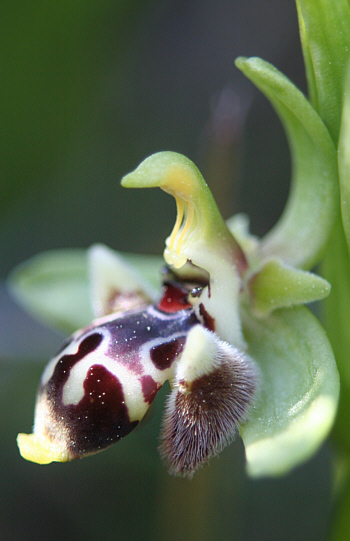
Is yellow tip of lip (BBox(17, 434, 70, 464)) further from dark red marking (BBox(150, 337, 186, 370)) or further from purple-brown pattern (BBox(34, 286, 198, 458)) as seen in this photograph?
dark red marking (BBox(150, 337, 186, 370))

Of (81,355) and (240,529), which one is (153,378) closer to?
(81,355)

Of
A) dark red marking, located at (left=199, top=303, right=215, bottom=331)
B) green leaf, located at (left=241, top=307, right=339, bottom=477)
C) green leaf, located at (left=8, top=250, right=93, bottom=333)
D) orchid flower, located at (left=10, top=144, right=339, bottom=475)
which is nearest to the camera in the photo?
green leaf, located at (left=241, top=307, right=339, bottom=477)

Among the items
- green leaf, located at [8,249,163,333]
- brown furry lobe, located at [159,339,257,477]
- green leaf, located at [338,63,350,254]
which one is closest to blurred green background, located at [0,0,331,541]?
green leaf, located at [8,249,163,333]

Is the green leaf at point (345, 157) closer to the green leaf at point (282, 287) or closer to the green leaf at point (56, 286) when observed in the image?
the green leaf at point (282, 287)

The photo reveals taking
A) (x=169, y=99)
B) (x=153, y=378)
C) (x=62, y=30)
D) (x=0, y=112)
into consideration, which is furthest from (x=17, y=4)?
Result: (x=153, y=378)

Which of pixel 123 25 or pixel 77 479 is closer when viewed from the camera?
pixel 77 479

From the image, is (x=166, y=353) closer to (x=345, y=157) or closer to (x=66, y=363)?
(x=66, y=363)
